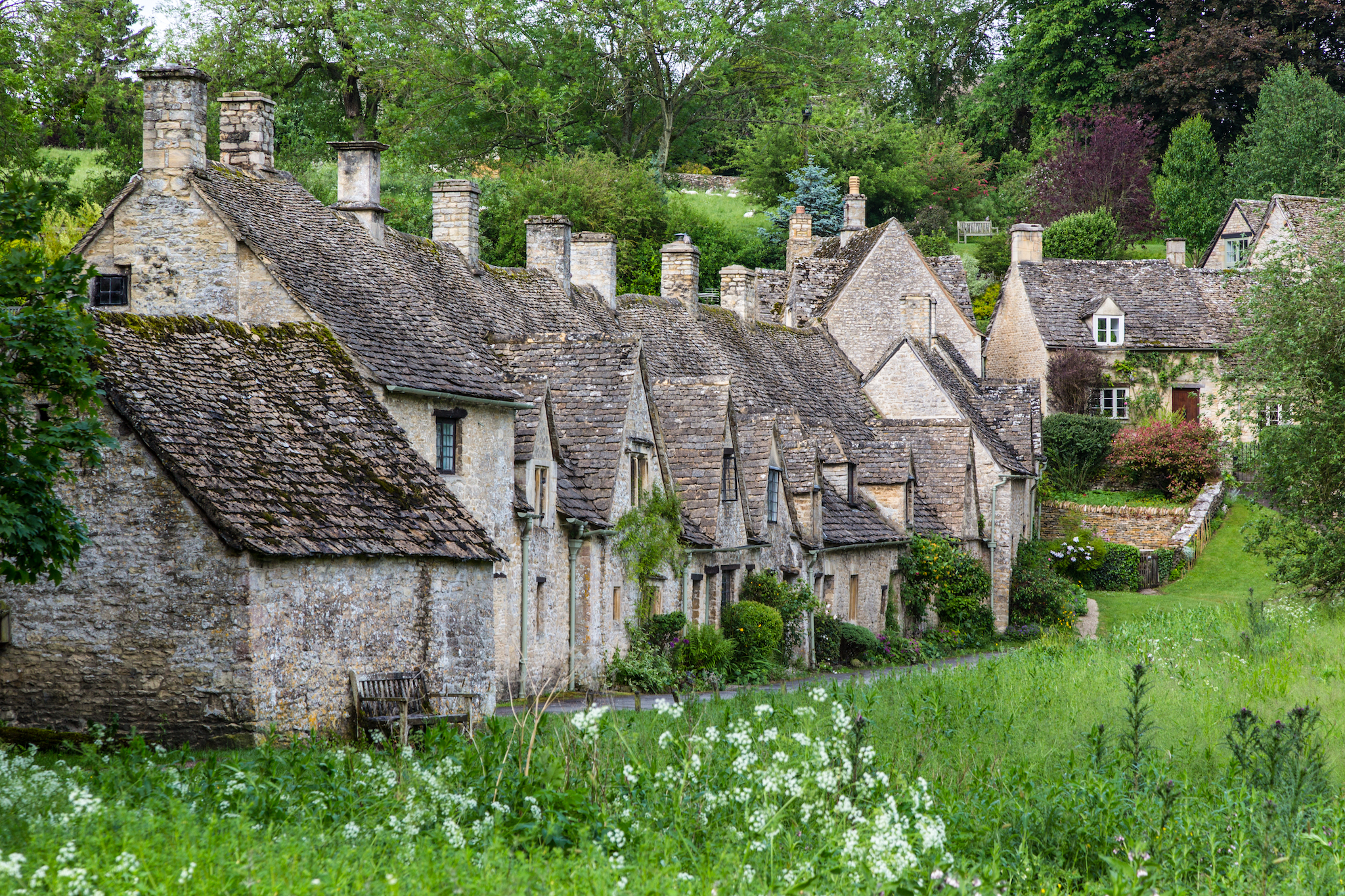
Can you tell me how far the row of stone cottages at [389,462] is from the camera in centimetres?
1878

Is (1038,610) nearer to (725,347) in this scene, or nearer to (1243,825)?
(725,347)

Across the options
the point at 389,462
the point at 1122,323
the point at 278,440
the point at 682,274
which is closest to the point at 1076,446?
the point at 1122,323

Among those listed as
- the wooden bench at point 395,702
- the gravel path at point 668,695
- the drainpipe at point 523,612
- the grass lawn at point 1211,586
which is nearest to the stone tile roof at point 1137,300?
the grass lawn at point 1211,586

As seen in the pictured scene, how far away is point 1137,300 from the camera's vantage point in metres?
66.0

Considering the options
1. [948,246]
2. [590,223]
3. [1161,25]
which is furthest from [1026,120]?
[590,223]

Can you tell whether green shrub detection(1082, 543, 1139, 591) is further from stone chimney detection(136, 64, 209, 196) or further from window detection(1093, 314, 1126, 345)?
stone chimney detection(136, 64, 209, 196)

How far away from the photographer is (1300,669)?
2245cm

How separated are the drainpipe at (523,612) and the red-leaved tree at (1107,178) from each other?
6135 centimetres

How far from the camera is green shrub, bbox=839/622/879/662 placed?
38938mm

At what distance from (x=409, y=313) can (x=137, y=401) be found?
8852mm

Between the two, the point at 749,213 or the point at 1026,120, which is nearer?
the point at 749,213

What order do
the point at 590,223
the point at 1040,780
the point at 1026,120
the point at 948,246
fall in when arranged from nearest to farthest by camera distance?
the point at 1040,780 < the point at 590,223 < the point at 948,246 < the point at 1026,120

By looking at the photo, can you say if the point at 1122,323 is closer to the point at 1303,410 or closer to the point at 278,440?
the point at 1303,410

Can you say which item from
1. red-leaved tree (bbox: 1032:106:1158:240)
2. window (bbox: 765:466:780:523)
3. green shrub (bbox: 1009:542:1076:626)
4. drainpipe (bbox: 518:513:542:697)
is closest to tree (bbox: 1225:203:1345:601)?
window (bbox: 765:466:780:523)
